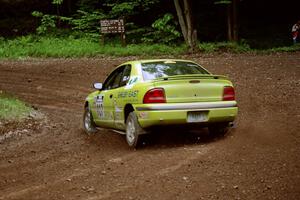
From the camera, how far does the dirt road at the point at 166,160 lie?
5699 mm

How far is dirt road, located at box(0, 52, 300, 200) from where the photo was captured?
5.70 metres

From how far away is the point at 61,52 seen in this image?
24172 millimetres

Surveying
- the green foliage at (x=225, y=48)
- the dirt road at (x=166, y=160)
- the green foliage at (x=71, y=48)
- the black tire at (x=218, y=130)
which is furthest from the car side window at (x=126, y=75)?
the green foliage at (x=225, y=48)

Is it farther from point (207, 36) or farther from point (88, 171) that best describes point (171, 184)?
point (207, 36)

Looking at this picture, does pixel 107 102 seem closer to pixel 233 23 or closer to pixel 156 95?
pixel 156 95

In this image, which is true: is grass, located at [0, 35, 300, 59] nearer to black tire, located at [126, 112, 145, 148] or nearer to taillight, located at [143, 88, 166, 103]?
black tire, located at [126, 112, 145, 148]

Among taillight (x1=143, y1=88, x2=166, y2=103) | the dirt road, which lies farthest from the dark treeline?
taillight (x1=143, y1=88, x2=166, y2=103)

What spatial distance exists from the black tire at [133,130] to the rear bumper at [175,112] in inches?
3.9

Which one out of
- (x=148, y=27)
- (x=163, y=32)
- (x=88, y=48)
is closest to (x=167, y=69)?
(x=88, y=48)

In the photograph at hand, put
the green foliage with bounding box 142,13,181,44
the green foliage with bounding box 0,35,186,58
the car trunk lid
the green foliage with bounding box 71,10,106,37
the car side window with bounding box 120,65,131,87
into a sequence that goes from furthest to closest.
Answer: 1. the green foliage with bounding box 71,10,106,37
2. the green foliage with bounding box 142,13,181,44
3. the green foliage with bounding box 0,35,186,58
4. the car side window with bounding box 120,65,131,87
5. the car trunk lid

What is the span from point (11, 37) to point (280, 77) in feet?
65.5

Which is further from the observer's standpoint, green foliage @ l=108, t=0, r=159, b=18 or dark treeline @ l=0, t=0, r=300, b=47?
dark treeline @ l=0, t=0, r=300, b=47

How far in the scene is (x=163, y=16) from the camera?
28.6 metres

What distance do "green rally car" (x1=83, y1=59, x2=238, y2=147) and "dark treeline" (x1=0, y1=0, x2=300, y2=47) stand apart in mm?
19178
